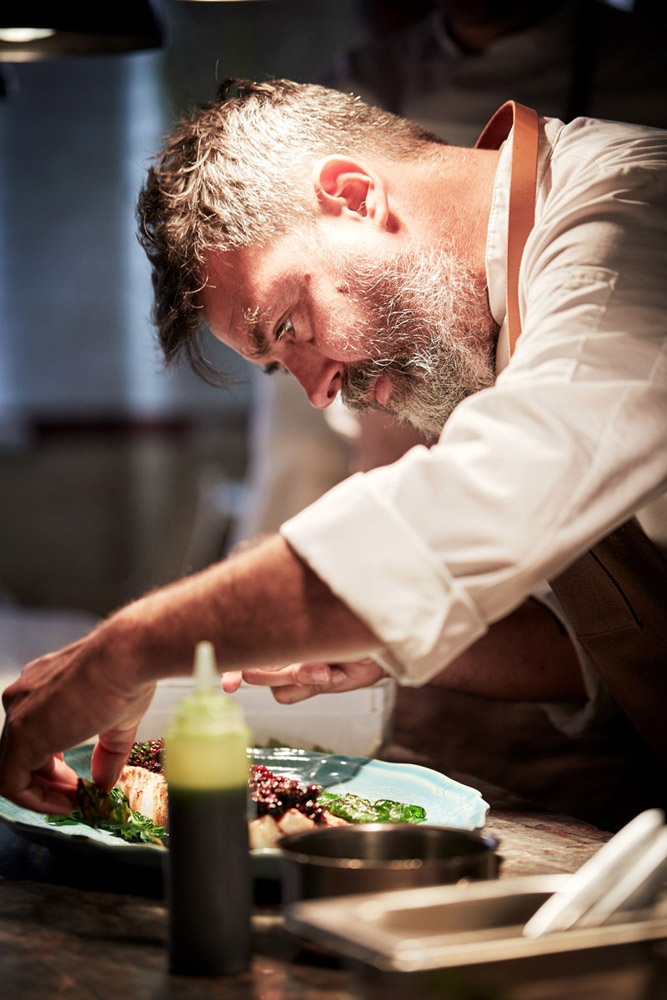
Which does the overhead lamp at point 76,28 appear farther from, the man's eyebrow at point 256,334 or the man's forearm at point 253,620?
the man's forearm at point 253,620

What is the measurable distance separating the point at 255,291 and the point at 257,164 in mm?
193

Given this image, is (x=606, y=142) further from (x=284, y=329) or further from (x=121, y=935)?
(x=121, y=935)

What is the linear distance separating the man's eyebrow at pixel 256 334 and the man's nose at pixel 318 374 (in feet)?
0.20

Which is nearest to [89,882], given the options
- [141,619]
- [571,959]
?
[141,619]

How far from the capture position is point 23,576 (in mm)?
6852

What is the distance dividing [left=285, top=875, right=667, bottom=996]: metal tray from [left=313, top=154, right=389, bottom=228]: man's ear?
1.06 m

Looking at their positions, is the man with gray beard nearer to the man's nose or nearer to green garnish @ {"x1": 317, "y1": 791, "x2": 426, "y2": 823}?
the man's nose

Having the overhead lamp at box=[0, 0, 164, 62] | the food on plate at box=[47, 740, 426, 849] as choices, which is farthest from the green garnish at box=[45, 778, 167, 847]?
the overhead lamp at box=[0, 0, 164, 62]

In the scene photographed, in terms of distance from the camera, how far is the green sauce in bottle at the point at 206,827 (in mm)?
909

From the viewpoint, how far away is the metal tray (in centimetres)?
72

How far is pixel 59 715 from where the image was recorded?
114 cm

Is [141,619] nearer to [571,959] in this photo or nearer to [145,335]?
[571,959]

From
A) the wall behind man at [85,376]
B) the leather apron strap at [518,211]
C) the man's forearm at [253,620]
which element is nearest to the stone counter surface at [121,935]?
the man's forearm at [253,620]

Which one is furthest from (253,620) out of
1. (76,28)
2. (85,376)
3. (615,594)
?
(85,376)
